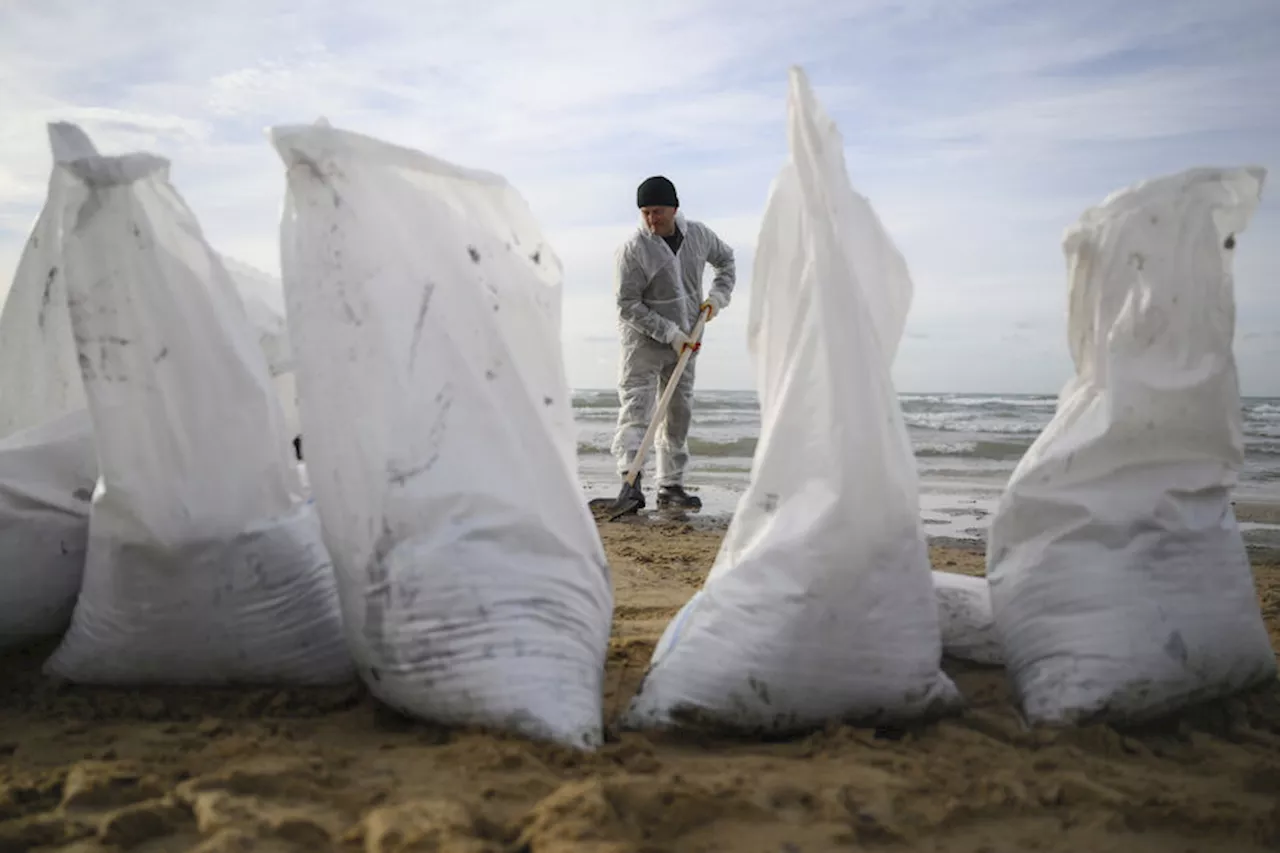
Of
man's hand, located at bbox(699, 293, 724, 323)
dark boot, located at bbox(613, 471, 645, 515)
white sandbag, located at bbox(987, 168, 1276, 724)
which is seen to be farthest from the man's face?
white sandbag, located at bbox(987, 168, 1276, 724)

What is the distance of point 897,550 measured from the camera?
53.7 inches

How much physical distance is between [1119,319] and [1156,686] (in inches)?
21.6

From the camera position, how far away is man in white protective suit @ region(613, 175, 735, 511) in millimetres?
4672

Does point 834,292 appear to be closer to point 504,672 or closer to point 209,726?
point 504,672

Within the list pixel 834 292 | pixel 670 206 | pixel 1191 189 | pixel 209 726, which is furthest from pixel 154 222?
pixel 670 206

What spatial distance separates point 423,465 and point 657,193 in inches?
132

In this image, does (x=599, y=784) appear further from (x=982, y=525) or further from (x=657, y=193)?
(x=657, y=193)

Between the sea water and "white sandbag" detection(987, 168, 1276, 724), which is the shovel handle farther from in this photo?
"white sandbag" detection(987, 168, 1276, 724)

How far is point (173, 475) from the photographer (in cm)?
147

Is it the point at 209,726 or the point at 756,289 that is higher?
the point at 756,289

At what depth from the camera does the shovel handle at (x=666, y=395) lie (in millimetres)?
4105

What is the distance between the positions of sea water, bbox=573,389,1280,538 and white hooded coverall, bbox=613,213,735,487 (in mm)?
454

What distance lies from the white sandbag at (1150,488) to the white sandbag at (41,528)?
62.8 inches

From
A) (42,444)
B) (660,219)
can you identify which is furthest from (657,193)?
(42,444)
